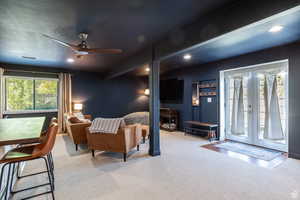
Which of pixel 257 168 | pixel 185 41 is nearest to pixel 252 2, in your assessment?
pixel 185 41

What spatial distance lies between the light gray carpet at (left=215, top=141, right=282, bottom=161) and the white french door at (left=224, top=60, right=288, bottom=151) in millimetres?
240

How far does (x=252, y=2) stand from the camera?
1.76 m

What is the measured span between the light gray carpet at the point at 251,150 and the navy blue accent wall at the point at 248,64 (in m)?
0.39

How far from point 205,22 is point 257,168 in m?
2.73

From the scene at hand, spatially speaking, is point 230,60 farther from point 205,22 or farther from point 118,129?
point 118,129

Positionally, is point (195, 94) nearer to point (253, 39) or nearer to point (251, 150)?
point (251, 150)

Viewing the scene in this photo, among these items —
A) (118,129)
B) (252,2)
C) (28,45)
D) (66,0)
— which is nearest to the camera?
(252,2)

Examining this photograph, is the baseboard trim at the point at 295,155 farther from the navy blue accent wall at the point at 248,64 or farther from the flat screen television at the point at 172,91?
the flat screen television at the point at 172,91

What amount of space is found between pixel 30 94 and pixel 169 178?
5891 mm

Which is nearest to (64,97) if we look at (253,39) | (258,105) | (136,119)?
(136,119)

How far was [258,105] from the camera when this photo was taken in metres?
4.21

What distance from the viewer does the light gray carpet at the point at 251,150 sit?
3.49 metres

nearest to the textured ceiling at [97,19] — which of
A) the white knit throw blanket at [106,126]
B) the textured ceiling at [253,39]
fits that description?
the textured ceiling at [253,39]

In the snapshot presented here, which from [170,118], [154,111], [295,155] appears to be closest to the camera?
[295,155]
